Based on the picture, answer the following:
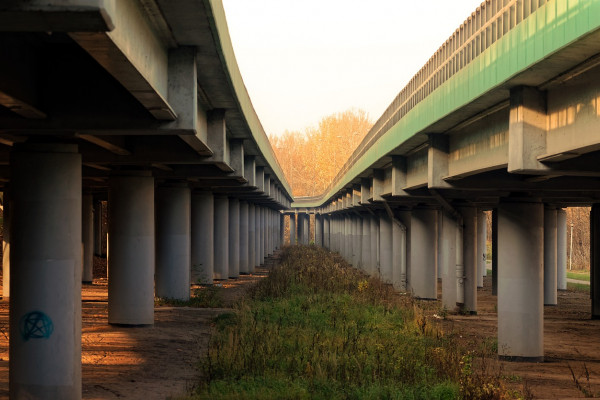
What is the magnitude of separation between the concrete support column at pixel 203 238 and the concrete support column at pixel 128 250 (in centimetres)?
1455

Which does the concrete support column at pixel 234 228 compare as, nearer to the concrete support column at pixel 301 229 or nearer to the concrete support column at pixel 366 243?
the concrete support column at pixel 366 243

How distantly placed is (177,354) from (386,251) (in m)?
27.5

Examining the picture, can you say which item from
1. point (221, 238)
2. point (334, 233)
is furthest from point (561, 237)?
point (334, 233)

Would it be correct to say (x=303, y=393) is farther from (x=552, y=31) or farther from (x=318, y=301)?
(x=318, y=301)

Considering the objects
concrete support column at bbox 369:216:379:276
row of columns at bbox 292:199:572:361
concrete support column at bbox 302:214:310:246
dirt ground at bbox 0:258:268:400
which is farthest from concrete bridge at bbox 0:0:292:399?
concrete support column at bbox 302:214:310:246

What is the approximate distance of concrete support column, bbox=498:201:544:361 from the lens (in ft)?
58.6

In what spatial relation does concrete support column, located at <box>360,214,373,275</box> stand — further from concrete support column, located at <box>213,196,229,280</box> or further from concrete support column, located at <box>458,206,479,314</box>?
concrete support column, located at <box>458,206,479,314</box>

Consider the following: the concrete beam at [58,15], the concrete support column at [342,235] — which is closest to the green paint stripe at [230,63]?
the concrete beam at [58,15]

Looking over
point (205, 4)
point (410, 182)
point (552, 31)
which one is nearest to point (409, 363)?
point (552, 31)

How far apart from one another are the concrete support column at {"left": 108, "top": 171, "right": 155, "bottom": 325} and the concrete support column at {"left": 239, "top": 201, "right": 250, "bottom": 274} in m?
29.4

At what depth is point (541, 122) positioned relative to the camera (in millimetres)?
13727

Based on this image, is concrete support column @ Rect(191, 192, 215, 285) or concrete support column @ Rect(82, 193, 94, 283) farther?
concrete support column @ Rect(191, 192, 215, 285)

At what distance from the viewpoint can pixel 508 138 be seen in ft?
50.1

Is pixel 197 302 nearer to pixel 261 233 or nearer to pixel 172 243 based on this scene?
pixel 172 243
